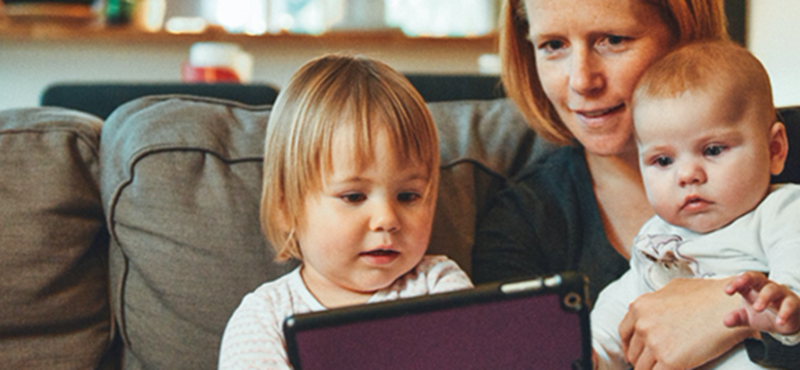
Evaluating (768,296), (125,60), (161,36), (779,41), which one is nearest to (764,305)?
(768,296)

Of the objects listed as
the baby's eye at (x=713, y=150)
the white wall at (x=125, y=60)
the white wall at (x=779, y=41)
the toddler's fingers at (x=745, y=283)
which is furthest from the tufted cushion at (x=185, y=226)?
the white wall at (x=125, y=60)

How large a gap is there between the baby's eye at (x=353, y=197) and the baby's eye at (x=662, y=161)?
0.41m

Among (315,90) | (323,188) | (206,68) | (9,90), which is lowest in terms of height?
(9,90)

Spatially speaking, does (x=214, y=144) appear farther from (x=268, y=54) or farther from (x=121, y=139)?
(x=268, y=54)

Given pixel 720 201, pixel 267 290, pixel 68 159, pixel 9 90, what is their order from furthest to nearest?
1. pixel 9 90
2. pixel 68 159
3. pixel 267 290
4. pixel 720 201

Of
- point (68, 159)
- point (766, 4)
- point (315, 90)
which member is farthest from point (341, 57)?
point (766, 4)

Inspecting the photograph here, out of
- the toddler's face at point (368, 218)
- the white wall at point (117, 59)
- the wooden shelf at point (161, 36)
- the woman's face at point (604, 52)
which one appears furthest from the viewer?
the white wall at point (117, 59)

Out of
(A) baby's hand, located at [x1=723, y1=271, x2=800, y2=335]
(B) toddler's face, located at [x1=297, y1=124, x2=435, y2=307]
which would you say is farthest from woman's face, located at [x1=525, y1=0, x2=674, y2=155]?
(A) baby's hand, located at [x1=723, y1=271, x2=800, y2=335]

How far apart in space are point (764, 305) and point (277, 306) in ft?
2.06

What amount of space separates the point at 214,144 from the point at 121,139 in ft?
0.53

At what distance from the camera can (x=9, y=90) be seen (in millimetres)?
3404

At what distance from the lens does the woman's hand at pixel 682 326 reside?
2.98 ft

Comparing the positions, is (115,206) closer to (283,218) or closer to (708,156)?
(283,218)

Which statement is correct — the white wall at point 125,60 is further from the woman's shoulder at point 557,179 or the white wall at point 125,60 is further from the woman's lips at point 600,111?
the woman's lips at point 600,111
